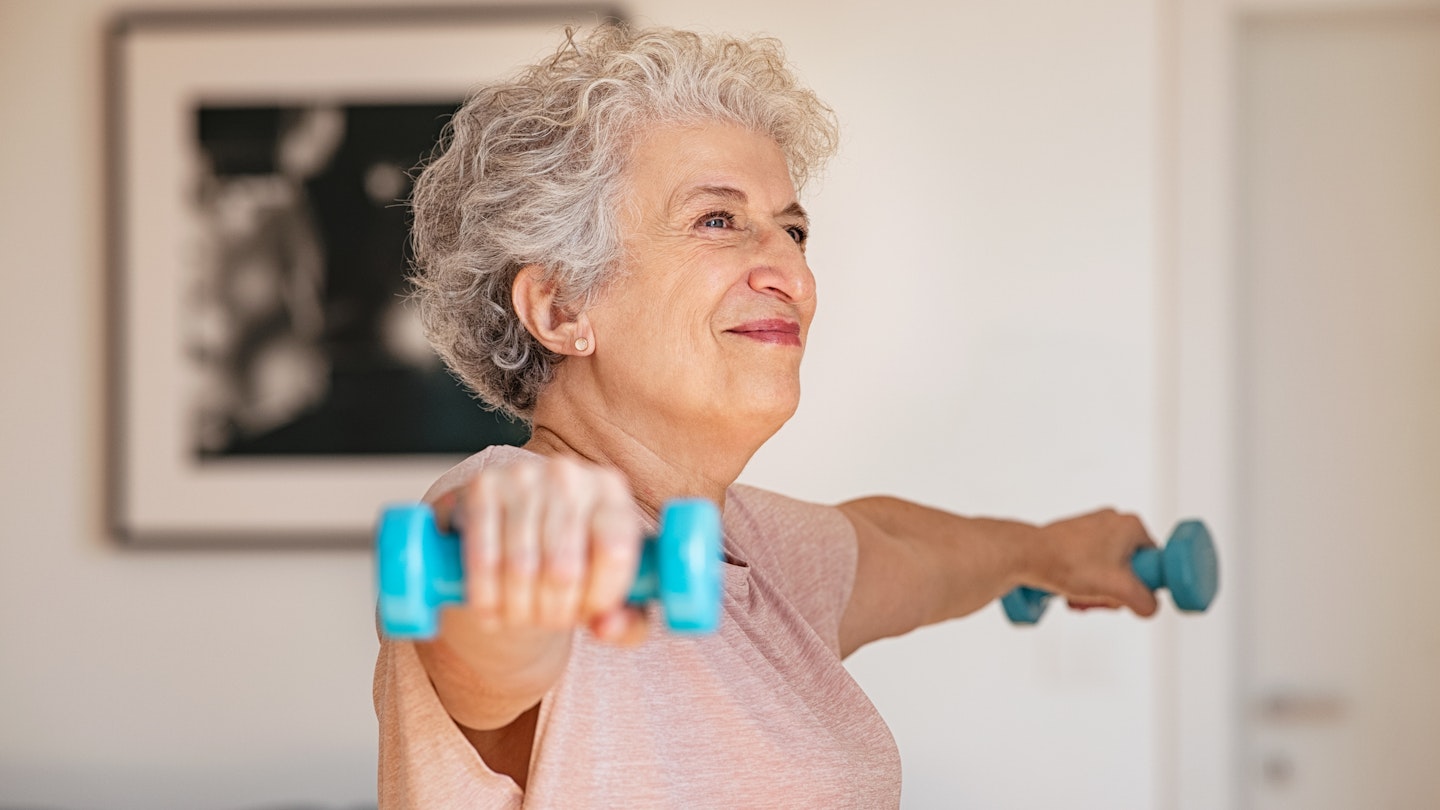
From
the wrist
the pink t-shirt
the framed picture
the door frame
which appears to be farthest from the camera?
the framed picture

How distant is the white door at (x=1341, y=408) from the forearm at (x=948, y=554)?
0.89 meters

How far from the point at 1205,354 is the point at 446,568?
1979 mm

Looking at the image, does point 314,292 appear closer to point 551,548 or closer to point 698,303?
A: point 698,303

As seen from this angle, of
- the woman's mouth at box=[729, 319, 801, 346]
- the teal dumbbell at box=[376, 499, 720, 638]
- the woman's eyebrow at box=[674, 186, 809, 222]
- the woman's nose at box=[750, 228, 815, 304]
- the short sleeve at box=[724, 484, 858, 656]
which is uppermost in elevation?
the woman's eyebrow at box=[674, 186, 809, 222]

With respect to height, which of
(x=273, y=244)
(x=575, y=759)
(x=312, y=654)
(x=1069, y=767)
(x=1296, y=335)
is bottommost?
(x=1069, y=767)

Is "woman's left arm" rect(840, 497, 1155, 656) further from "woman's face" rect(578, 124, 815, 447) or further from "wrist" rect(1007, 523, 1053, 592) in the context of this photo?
"woman's face" rect(578, 124, 815, 447)

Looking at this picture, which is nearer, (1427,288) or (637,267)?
(637,267)

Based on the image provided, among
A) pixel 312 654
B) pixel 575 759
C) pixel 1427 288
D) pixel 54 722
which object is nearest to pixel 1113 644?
pixel 1427 288

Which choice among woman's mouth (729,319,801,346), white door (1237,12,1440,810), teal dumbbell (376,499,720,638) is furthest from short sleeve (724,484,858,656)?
white door (1237,12,1440,810)

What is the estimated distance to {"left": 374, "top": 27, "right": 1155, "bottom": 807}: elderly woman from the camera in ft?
3.24

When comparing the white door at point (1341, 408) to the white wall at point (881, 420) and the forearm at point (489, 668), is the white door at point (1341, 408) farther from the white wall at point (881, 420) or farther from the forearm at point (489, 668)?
the forearm at point (489, 668)

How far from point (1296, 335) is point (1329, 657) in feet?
1.90

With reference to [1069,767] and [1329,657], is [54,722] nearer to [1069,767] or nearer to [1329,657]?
[1069,767]

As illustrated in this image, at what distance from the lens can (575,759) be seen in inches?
38.6
